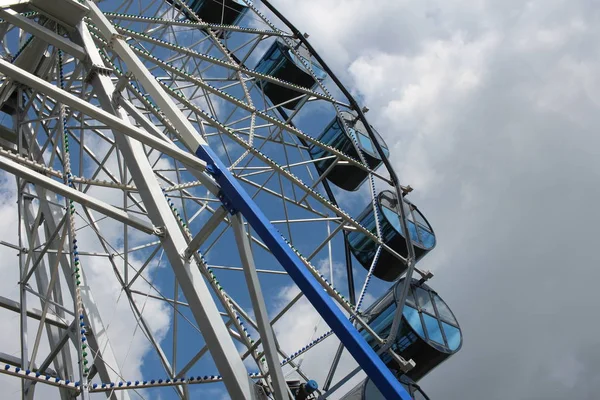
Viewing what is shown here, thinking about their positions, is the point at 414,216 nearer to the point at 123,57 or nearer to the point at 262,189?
the point at 262,189

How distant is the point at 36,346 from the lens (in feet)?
24.1

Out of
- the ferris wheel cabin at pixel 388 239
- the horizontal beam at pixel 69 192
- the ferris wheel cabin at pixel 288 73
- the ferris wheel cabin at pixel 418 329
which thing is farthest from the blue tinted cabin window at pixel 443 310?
the horizontal beam at pixel 69 192

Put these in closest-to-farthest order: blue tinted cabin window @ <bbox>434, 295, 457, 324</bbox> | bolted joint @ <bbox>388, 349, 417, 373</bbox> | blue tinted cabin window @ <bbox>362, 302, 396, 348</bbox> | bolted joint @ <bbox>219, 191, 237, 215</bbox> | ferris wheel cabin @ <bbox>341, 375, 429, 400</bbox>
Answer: bolted joint @ <bbox>219, 191, 237, 215</bbox>
bolted joint @ <bbox>388, 349, 417, 373</bbox>
ferris wheel cabin @ <bbox>341, 375, 429, 400</bbox>
blue tinted cabin window @ <bbox>362, 302, 396, 348</bbox>
blue tinted cabin window @ <bbox>434, 295, 457, 324</bbox>

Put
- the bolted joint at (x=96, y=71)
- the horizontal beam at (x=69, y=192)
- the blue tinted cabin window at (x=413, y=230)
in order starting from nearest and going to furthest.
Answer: the horizontal beam at (x=69, y=192) < the bolted joint at (x=96, y=71) < the blue tinted cabin window at (x=413, y=230)

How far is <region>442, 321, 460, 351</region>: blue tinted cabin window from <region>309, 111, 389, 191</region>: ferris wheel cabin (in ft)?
11.4

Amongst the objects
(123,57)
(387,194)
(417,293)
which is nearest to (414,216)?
(387,194)

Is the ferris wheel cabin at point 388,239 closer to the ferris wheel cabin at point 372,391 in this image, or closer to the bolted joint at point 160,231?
the ferris wheel cabin at point 372,391

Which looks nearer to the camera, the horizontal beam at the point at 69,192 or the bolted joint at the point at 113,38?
the horizontal beam at the point at 69,192

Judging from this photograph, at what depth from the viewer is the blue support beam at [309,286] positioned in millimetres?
4633

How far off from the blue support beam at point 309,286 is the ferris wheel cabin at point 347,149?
28.2ft

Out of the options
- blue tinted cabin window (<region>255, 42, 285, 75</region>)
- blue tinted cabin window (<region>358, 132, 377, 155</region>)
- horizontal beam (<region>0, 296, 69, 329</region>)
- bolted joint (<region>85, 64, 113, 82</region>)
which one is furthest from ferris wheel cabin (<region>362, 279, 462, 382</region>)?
blue tinted cabin window (<region>255, 42, 285, 75</region>)

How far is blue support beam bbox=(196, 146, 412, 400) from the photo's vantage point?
4633mm

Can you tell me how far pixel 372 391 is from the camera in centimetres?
1027

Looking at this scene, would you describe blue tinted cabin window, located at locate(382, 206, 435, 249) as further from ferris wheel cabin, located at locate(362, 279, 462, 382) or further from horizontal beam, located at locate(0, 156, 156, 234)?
horizontal beam, located at locate(0, 156, 156, 234)
